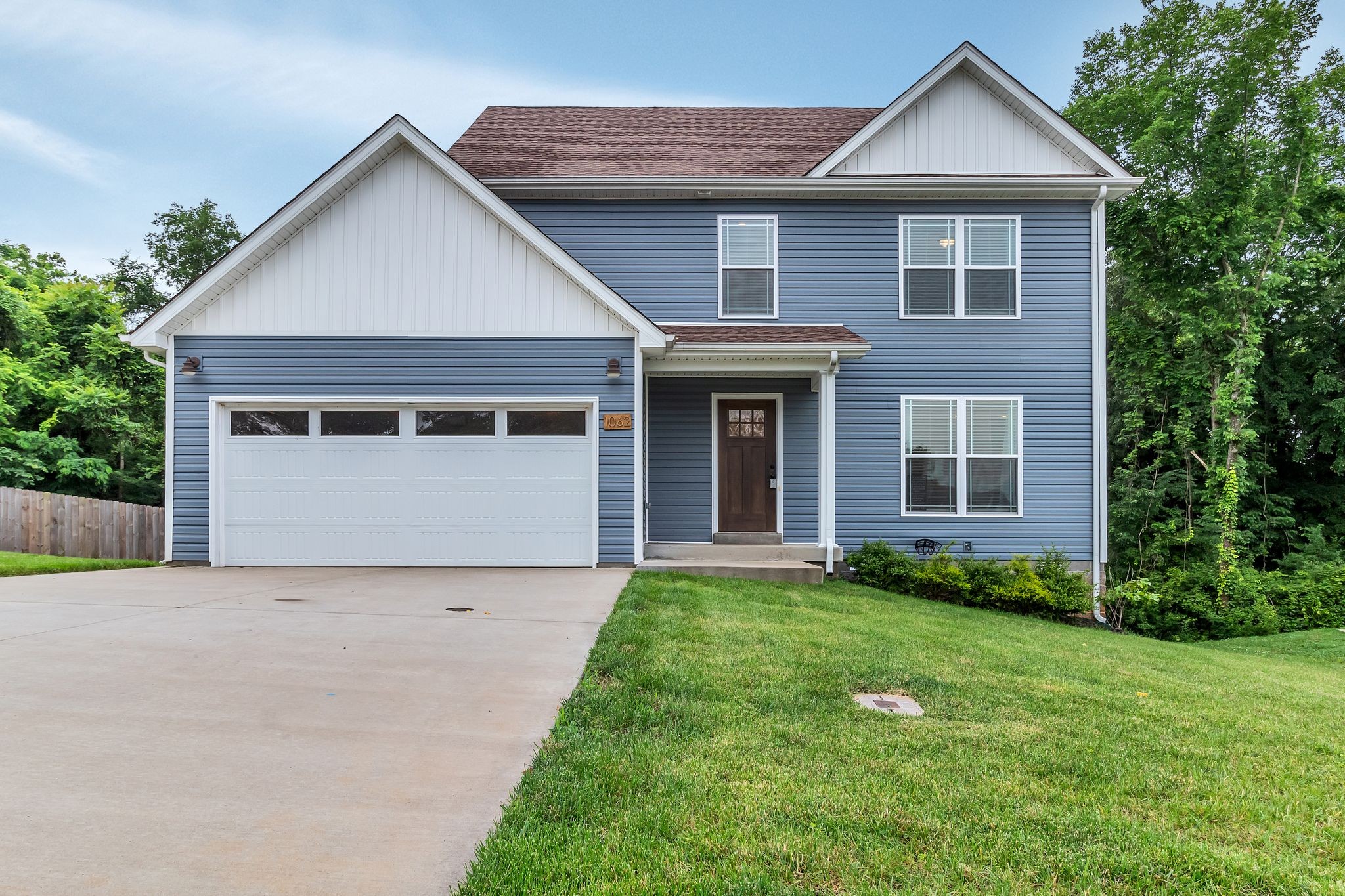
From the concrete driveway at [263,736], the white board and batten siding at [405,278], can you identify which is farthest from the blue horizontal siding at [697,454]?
the concrete driveway at [263,736]

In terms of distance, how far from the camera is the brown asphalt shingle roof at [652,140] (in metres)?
10.9

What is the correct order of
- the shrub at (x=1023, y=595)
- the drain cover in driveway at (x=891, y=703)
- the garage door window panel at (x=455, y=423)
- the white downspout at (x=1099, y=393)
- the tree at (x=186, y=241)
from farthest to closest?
the tree at (x=186, y=241) < the white downspout at (x=1099, y=393) < the shrub at (x=1023, y=595) < the garage door window panel at (x=455, y=423) < the drain cover in driveway at (x=891, y=703)

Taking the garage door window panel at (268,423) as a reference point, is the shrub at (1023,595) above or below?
below

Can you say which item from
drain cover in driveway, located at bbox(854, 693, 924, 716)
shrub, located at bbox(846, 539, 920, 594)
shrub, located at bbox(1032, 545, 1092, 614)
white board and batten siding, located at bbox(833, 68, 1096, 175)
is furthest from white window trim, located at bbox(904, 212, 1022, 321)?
drain cover in driveway, located at bbox(854, 693, 924, 716)

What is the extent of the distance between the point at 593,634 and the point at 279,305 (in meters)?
6.80

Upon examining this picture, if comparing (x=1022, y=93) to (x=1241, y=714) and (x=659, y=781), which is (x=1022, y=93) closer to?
(x=1241, y=714)

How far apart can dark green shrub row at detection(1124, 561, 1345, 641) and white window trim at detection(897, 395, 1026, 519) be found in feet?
8.16

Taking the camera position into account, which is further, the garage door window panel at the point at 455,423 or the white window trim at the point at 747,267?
the white window trim at the point at 747,267

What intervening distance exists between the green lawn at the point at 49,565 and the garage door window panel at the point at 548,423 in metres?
5.30

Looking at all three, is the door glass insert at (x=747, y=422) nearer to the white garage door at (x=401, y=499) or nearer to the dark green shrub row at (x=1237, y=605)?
the white garage door at (x=401, y=499)

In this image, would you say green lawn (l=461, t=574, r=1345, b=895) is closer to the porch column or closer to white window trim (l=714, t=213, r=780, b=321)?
the porch column

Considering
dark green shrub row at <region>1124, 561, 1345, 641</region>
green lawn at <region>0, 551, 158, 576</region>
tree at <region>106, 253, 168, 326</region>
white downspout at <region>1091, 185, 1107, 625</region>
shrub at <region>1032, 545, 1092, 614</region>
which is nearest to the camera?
green lawn at <region>0, 551, 158, 576</region>

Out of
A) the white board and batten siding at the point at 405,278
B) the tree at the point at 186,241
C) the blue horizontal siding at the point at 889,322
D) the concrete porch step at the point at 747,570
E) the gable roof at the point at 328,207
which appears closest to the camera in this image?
the gable roof at the point at 328,207

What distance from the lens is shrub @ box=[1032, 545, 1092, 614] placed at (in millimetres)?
9602
